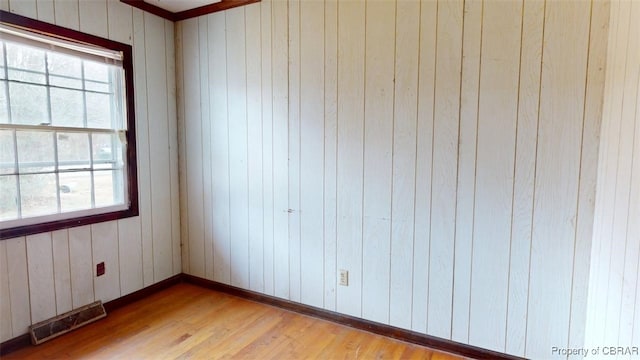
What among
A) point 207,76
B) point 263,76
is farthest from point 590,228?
point 207,76

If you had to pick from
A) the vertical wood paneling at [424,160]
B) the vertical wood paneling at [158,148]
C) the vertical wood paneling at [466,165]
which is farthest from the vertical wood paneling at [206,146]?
the vertical wood paneling at [466,165]

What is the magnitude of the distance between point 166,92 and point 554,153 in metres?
3.03

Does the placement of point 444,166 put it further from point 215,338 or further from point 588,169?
point 215,338

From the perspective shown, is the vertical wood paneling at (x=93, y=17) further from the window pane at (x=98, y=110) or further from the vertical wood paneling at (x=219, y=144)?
the vertical wood paneling at (x=219, y=144)

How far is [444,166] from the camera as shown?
86.0 inches

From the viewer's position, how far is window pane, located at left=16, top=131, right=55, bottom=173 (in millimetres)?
2236

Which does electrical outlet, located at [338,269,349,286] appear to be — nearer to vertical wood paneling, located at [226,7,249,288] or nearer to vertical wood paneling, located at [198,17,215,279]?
vertical wood paneling, located at [226,7,249,288]

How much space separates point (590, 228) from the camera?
73.2 inches

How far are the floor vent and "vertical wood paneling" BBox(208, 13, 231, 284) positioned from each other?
0.94 m

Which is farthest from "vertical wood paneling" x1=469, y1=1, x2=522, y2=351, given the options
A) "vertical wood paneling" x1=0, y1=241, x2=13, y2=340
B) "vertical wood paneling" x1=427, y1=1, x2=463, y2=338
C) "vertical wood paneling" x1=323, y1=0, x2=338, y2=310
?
"vertical wood paneling" x1=0, y1=241, x2=13, y2=340

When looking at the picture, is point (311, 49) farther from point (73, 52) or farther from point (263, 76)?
point (73, 52)

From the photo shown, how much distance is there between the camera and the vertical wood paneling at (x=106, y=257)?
269cm

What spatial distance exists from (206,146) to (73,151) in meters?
0.99

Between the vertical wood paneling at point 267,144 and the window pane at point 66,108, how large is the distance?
1.33 metres
